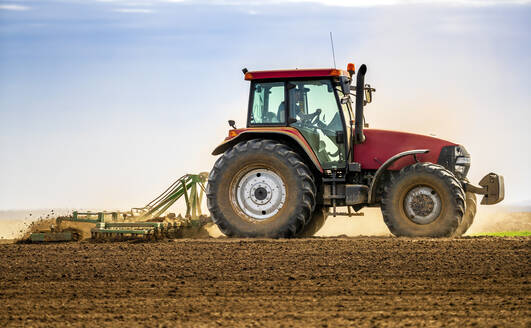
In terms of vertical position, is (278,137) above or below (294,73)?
below

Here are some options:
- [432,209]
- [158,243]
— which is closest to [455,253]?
[432,209]

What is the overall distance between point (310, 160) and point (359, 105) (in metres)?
1.18

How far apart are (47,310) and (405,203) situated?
5.98 meters

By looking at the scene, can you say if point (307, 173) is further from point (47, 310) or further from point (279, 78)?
point (47, 310)

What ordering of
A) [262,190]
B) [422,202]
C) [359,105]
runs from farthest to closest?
1. [262,190]
2. [359,105]
3. [422,202]

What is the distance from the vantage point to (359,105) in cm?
1127

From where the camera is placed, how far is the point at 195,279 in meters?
8.20

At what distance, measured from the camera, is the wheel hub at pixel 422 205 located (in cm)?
1100

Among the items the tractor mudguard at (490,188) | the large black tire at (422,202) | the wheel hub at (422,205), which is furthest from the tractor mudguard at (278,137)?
the tractor mudguard at (490,188)

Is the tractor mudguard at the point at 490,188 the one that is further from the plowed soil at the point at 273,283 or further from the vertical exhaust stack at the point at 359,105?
the vertical exhaust stack at the point at 359,105

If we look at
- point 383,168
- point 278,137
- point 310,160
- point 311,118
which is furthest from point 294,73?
point 383,168

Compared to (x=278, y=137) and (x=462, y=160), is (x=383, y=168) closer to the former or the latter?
(x=462, y=160)

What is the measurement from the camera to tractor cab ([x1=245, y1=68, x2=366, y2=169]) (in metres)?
11.4

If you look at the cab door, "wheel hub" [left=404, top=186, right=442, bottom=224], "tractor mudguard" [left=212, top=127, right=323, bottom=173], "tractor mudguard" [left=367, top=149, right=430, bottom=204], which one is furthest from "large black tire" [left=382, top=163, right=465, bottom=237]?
"tractor mudguard" [left=212, top=127, right=323, bottom=173]
